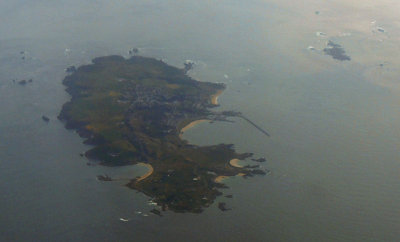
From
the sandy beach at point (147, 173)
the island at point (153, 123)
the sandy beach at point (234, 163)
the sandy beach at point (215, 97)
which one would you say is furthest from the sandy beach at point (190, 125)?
the sandy beach at point (234, 163)

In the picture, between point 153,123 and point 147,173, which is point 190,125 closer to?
point 153,123

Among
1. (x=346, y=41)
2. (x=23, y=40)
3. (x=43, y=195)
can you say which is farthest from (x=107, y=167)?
(x=346, y=41)

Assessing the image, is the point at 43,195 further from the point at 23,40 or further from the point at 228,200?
the point at 23,40

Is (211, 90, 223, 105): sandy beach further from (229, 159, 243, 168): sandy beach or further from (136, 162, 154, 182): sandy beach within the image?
(136, 162, 154, 182): sandy beach

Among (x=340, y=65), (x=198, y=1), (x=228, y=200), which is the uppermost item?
(x=198, y=1)

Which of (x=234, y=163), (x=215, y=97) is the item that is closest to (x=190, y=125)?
(x=215, y=97)

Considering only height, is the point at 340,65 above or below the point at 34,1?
below

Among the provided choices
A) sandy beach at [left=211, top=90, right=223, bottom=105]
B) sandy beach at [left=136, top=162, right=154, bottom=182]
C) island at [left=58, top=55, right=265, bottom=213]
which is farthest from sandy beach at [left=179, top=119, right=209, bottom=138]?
sandy beach at [left=136, top=162, right=154, bottom=182]

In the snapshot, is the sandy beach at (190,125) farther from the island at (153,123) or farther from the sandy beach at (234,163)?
the sandy beach at (234,163)
